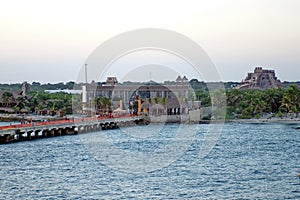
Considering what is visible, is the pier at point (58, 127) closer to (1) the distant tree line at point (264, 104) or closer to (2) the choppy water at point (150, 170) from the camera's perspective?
(2) the choppy water at point (150, 170)

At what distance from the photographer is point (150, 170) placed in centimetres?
3734

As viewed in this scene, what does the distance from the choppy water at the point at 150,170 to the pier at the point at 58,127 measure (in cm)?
178

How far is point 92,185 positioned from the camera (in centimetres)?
3234

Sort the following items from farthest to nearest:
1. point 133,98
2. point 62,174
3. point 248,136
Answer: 1. point 133,98
2. point 248,136
3. point 62,174

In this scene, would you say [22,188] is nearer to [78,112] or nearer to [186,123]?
[186,123]

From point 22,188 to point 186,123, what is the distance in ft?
200

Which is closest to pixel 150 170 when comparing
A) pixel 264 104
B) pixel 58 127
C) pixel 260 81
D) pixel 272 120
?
pixel 58 127

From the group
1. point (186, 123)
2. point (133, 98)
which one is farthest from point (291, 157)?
point (133, 98)

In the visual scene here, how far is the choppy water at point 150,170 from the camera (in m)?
30.5

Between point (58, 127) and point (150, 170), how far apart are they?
101 feet

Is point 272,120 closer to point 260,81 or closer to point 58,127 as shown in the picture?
point 58,127

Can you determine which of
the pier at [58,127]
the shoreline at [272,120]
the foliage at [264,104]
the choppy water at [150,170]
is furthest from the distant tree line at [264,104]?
the choppy water at [150,170]

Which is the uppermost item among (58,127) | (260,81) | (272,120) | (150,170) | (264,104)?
(260,81)

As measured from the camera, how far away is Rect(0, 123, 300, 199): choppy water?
30516 mm
